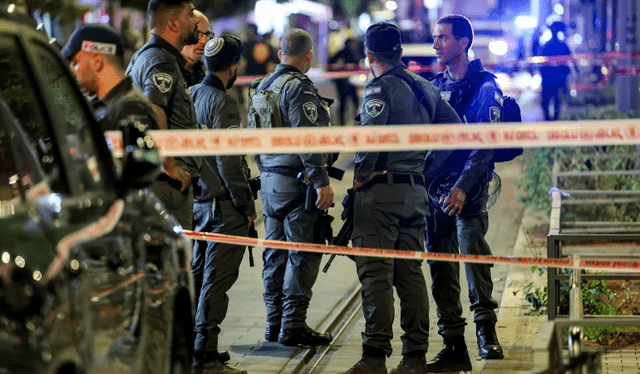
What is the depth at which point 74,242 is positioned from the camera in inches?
142

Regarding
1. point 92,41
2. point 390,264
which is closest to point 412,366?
point 390,264

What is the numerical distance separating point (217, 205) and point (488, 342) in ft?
5.94

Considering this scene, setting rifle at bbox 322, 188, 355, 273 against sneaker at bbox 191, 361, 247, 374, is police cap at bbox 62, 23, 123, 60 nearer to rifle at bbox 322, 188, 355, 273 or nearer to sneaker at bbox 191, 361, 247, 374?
rifle at bbox 322, 188, 355, 273

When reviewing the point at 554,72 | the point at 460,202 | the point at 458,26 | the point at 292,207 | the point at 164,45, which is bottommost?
the point at 554,72

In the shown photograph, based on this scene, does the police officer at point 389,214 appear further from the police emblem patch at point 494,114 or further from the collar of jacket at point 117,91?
the collar of jacket at point 117,91

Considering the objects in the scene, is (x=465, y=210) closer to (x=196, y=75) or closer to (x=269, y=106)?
(x=269, y=106)

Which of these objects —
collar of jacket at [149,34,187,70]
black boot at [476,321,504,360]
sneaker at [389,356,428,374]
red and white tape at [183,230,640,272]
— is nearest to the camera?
red and white tape at [183,230,640,272]

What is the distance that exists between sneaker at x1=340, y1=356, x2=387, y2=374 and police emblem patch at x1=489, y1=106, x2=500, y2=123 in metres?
1.60

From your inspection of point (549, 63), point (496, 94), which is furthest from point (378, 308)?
point (549, 63)

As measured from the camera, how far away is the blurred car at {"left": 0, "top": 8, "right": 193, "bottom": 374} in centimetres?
324

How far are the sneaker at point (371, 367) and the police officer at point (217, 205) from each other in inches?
29.9

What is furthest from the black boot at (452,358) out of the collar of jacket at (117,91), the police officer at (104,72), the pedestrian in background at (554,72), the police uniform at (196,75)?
the pedestrian in background at (554,72)

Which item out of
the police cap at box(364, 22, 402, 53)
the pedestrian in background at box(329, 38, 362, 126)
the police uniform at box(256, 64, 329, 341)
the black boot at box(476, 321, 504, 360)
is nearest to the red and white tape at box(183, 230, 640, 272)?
the police uniform at box(256, 64, 329, 341)

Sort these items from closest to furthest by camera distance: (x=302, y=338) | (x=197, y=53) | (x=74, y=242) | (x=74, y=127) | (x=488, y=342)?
1. (x=74, y=242)
2. (x=74, y=127)
3. (x=488, y=342)
4. (x=197, y=53)
5. (x=302, y=338)
